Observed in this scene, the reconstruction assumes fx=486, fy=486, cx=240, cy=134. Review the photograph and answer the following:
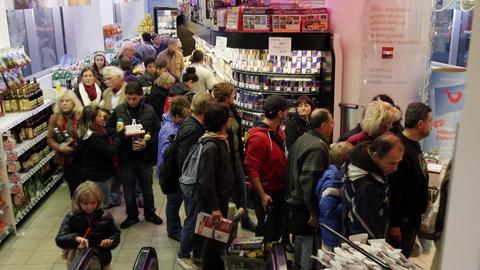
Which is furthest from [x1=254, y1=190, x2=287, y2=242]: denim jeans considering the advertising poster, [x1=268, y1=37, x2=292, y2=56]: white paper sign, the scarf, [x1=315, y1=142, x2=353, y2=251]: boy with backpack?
the scarf

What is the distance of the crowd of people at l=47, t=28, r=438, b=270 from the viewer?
121 inches

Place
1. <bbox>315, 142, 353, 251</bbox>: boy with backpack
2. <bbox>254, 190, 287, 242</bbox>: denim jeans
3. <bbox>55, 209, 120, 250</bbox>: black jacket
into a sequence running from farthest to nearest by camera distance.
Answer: <bbox>254, 190, 287, 242</bbox>: denim jeans, <bbox>55, 209, 120, 250</bbox>: black jacket, <bbox>315, 142, 353, 251</bbox>: boy with backpack

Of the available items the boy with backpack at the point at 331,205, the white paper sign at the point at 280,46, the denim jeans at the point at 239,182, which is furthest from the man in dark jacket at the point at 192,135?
the white paper sign at the point at 280,46

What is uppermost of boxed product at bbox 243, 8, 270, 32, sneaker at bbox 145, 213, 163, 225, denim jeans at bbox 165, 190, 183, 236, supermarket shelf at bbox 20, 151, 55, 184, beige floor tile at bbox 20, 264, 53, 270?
boxed product at bbox 243, 8, 270, 32

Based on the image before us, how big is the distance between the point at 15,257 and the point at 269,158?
279cm

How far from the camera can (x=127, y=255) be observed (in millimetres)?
4867

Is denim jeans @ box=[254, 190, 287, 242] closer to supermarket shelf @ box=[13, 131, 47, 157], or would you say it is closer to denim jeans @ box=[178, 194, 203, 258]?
denim jeans @ box=[178, 194, 203, 258]

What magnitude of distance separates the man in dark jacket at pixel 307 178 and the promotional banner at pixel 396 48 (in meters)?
1.99

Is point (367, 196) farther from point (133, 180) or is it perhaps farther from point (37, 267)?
point (37, 267)

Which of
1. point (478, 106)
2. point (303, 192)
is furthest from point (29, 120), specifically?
point (478, 106)

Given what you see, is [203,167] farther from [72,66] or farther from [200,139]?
[72,66]

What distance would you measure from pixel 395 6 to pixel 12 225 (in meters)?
4.76

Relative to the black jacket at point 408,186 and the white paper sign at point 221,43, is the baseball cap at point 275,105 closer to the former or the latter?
the black jacket at point 408,186

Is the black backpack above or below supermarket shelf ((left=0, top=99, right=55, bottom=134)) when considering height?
below
